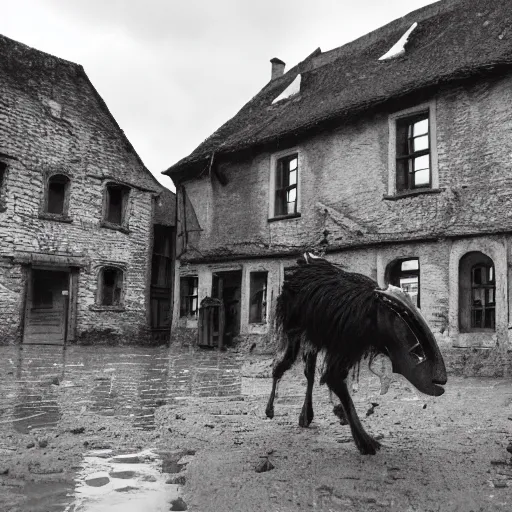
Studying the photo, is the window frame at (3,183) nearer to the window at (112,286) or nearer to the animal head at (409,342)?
the window at (112,286)

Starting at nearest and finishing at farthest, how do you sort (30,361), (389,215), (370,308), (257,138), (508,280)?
(370,308) < (508,280) < (30,361) < (389,215) < (257,138)

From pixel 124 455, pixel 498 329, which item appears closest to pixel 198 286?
pixel 498 329

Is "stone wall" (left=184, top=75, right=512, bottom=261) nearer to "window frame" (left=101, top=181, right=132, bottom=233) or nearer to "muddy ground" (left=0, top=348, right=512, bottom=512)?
"window frame" (left=101, top=181, right=132, bottom=233)

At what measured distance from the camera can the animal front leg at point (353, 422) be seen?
3672 mm

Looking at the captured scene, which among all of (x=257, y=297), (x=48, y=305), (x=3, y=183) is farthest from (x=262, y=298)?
(x=3, y=183)

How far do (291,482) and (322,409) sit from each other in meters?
2.69

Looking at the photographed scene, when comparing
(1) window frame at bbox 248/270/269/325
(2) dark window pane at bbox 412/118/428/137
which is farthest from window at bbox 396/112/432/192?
(1) window frame at bbox 248/270/269/325

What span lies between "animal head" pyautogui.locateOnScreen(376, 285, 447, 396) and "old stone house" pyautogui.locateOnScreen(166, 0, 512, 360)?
743cm

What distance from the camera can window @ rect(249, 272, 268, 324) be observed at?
15.4 m

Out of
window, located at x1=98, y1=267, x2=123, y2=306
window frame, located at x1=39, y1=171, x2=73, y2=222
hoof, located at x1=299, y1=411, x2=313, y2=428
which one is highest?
window frame, located at x1=39, y1=171, x2=73, y2=222

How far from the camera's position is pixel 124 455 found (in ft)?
12.3

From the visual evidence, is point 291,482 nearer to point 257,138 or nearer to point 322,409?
point 322,409

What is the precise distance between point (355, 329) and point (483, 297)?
813 centimetres

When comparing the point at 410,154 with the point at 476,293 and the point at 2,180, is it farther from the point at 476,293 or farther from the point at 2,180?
the point at 2,180
